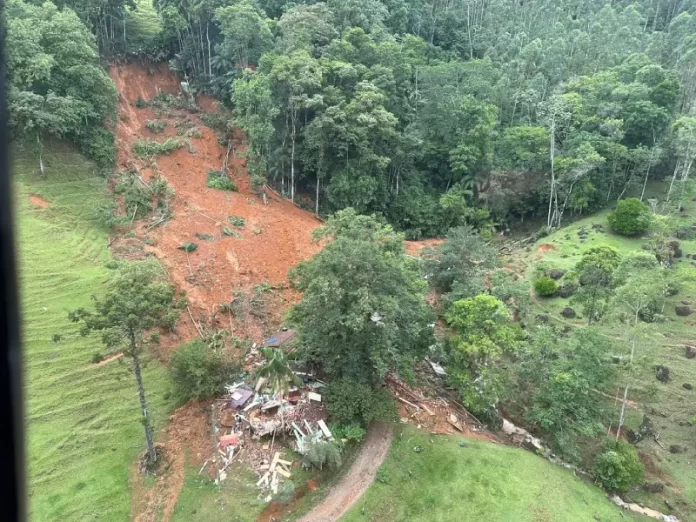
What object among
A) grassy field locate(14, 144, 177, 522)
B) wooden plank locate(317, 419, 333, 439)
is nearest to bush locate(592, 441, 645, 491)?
wooden plank locate(317, 419, 333, 439)

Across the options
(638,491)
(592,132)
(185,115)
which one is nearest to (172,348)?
(638,491)

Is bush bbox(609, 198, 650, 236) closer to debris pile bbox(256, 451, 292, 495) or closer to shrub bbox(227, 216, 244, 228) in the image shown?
shrub bbox(227, 216, 244, 228)

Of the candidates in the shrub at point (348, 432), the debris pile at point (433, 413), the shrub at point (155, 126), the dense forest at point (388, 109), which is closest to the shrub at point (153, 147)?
the shrub at point (155, 126)

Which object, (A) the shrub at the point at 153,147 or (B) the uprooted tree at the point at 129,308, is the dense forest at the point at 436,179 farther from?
(A) the shrub at the point at 153,147

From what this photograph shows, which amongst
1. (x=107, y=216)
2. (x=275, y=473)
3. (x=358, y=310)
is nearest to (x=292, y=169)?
(x=107, y=216)

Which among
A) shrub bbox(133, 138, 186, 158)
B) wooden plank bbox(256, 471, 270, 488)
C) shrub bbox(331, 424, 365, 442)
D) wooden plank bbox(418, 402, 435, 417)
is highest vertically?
shrub bbox(133, 138, 186, 158)

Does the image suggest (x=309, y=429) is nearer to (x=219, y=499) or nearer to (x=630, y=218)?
(x=219, y=499)

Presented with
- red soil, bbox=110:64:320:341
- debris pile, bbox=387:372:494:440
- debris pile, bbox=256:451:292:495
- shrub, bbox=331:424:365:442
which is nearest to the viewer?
debris pile, bbox=256:451:292:495
